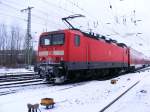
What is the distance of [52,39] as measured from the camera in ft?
57.2

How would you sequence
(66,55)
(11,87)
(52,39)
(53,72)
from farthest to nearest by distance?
(52,39) < (66,55) < (53,72) < (11,87)

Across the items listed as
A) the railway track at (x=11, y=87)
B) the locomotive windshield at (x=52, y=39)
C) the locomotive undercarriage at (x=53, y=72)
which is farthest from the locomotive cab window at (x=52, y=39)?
the railway track at (x=11, y=87)

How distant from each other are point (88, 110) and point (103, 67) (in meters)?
15.0

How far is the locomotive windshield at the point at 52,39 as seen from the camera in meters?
17.0

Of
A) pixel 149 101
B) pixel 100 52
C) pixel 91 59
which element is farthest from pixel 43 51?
pixel 149 101

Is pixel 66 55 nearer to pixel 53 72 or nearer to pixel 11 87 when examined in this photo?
pixel 53 72

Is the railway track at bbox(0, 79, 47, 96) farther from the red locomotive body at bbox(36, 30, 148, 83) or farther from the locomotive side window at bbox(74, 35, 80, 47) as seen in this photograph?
the locomotive side window at bbox(74, 35, 80, 47)

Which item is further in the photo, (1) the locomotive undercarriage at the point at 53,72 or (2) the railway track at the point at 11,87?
(1) the locomotive undercarriage at the point at 53,72

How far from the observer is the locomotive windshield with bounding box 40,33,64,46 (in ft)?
55.6

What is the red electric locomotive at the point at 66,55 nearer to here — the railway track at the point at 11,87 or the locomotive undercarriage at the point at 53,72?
the locomotive undercarriage at the point at 53,72

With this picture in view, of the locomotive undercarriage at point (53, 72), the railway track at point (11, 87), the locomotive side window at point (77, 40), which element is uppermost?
the locomotive side window at point (77, 40)

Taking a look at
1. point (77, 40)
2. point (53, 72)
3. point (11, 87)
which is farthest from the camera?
point (77, 40)

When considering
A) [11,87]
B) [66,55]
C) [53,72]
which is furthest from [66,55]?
[11,87]

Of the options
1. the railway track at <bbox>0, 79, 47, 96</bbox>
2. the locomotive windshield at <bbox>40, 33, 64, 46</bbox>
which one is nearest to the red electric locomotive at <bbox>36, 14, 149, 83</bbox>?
the locomotive windshield at <bbox>40, 33, 64, 46</bbox>
